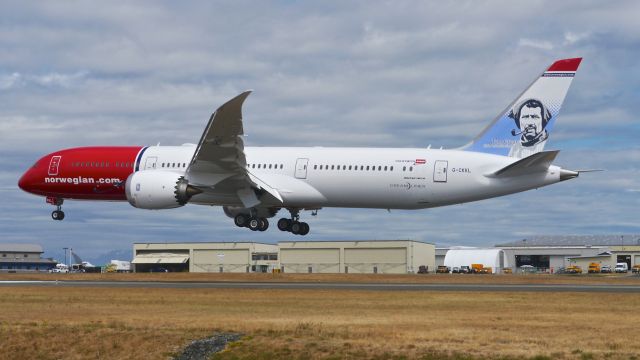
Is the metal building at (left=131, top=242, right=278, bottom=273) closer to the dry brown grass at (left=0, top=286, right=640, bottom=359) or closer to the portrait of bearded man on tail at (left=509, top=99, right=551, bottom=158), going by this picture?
the portrait of bearded man on tail at (left=509, top=99, right=551, bottom=158)

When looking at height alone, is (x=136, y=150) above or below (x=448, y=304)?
above

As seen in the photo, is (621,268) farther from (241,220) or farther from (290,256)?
(241,220)

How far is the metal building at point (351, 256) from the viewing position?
11556 cm

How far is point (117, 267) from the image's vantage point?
150875 mm

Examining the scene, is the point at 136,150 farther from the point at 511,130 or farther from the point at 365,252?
the point at 365,252

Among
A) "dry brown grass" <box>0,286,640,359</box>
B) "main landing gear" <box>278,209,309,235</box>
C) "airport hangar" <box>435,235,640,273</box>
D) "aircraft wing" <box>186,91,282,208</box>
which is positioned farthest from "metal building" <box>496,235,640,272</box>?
"dry brown grass" <box>0,286,640,359</box>

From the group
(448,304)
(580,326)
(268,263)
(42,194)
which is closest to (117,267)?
(268,263)

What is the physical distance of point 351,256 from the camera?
117 m

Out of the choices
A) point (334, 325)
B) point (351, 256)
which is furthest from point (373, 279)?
point (351, 256)

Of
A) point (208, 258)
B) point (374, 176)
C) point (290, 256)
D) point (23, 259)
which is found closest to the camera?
point (374, 176)

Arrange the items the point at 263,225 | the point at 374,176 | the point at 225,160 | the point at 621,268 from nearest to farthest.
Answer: the point at 225,160 < the point at 374,176 < the point at 263,225 < the point at 621,268

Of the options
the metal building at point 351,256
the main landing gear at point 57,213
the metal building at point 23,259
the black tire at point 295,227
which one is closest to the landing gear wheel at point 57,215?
the main landing gear at point 57,213

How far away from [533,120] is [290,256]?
65.9 meters

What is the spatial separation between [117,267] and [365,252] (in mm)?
51832
